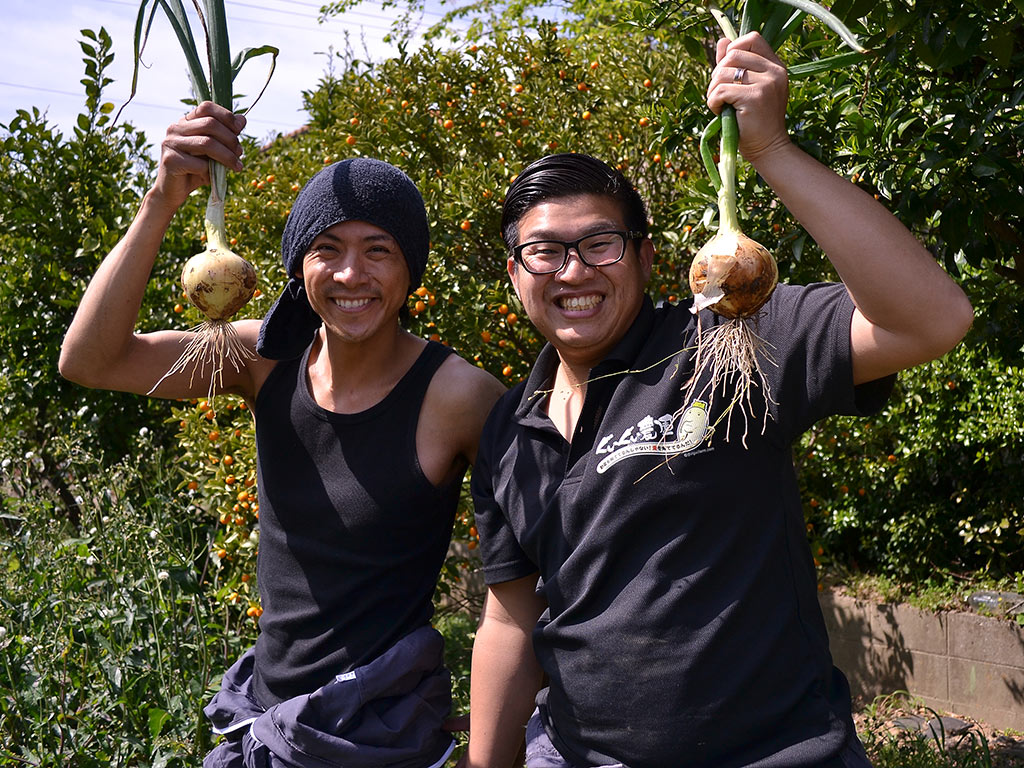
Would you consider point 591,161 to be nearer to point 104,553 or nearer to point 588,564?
point 588,564

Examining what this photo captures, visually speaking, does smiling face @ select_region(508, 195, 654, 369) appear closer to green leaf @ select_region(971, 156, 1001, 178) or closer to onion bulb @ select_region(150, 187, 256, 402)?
onion bulb @ select_region(150, 187, 256, 402)

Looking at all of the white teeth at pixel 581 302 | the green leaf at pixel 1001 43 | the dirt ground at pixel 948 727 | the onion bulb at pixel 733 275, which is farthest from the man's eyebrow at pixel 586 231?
the dirt ground at pixel 948 727

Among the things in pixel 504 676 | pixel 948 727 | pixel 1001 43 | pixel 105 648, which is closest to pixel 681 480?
pixel 504 676

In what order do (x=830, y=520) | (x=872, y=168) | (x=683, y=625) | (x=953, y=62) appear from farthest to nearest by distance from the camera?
(x=830, y=520) < (x=872, y=168) < (x=953, y=62) < (x=683, y=625)

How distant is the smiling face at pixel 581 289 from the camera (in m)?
2.04

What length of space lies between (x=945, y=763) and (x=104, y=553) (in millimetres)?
3094

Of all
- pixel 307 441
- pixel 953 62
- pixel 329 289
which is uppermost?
pixel 953 62

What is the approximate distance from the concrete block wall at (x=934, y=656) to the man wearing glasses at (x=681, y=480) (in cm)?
307

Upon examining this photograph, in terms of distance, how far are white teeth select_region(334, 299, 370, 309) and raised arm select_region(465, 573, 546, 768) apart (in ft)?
2.26

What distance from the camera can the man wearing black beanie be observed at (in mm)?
2170

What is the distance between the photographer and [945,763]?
138 inches

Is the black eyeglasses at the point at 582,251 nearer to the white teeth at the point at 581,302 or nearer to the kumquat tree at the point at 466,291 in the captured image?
the white teeth at the point at 581,302

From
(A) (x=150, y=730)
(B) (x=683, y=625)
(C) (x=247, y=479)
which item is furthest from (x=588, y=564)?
(C) (x=247, y=479)

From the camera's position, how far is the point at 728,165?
1696 mm
